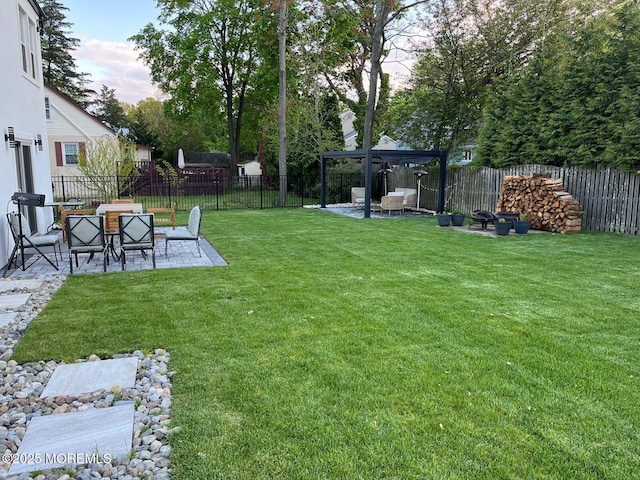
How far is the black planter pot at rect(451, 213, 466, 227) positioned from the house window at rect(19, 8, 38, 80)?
982 cm

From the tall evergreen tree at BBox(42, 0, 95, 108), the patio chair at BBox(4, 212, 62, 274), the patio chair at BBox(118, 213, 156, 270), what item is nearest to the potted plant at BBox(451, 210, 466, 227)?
the patio chair at BBox(118, 213, 156, 270)

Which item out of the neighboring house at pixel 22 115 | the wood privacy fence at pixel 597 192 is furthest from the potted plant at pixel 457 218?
the neighboring house at pixel 22 115

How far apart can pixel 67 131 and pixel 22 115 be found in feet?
60.6

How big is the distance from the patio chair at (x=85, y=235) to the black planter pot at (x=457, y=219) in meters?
8.23

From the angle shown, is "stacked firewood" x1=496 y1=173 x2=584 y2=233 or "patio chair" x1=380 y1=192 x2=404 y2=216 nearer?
"stacked firewood" x1=496 y1=173 x2=584 y2=233

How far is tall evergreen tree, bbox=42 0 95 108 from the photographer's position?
113ft

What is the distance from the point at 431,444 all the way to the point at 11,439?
7.69 feet

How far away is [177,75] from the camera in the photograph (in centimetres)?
2616

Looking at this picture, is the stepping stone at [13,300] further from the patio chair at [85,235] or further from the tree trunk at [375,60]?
the tree trunk at [375,60]

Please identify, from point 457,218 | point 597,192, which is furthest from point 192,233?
point 597,192

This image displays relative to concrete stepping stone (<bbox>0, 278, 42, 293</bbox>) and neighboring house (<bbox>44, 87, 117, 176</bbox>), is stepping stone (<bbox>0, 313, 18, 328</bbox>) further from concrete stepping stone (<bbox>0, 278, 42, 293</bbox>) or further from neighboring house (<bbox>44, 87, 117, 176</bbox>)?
neighboring house (<bbox>44, 87, 117, 176</bbox>)

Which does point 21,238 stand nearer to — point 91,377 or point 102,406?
point 91,377

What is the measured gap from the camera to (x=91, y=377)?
3305 mm

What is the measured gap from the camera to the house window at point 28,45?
890cm
